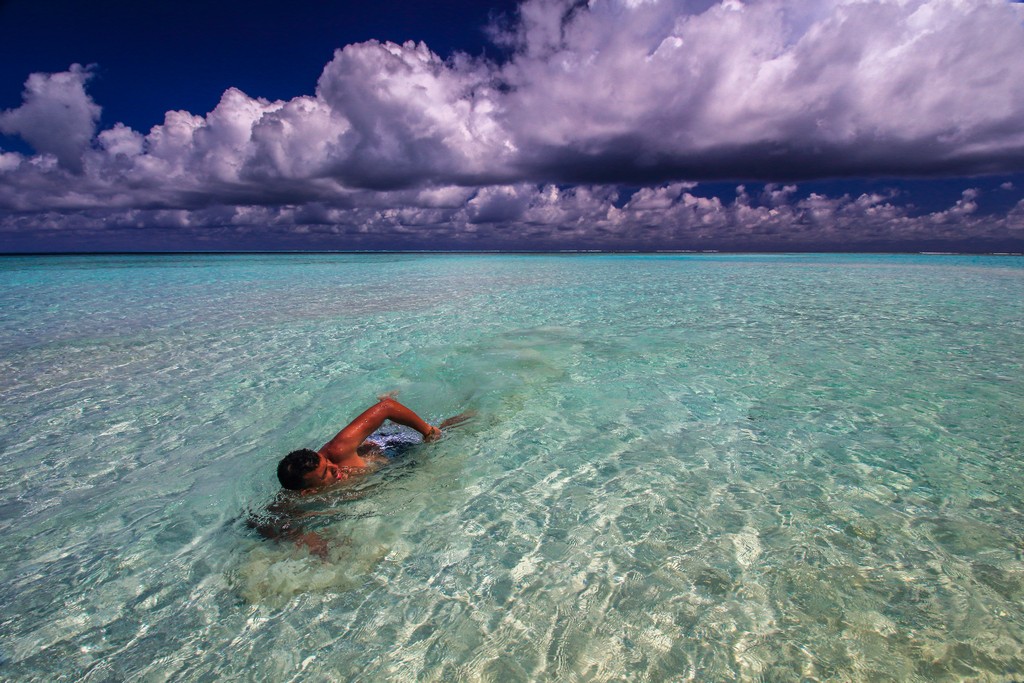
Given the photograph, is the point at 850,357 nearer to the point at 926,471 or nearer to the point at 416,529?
the point at 926,471

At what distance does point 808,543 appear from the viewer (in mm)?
3133

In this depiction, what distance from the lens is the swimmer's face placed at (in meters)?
3.86

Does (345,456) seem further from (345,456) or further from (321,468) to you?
(321,468)

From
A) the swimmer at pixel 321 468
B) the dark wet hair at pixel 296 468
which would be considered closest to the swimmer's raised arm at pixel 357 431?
the swimmer at pixel 321 468

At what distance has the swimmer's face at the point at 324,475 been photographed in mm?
3863

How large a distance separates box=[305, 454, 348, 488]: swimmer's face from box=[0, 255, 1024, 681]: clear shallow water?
0.22m

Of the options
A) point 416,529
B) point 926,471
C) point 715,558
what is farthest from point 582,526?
point 926,471

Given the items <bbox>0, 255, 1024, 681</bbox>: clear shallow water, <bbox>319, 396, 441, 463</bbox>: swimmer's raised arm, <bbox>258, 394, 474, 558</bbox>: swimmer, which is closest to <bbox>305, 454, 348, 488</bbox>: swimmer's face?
<bbox>258, 394, 474, 558</bbox>: swimmer

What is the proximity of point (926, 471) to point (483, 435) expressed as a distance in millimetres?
4151

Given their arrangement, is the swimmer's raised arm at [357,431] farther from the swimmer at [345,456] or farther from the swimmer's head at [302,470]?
the swimmer's head at [302,470]

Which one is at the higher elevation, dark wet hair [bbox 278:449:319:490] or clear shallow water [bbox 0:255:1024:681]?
dark wet hair [bbox 278:449:319:490]

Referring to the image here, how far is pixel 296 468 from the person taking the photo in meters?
3.78

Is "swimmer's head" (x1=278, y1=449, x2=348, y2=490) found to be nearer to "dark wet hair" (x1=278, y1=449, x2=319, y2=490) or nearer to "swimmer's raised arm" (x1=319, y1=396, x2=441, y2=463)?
"dark wet hair" (x1=278, y1=449, x2=319, y2=490)

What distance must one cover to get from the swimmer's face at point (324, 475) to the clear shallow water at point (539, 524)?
217 mm
